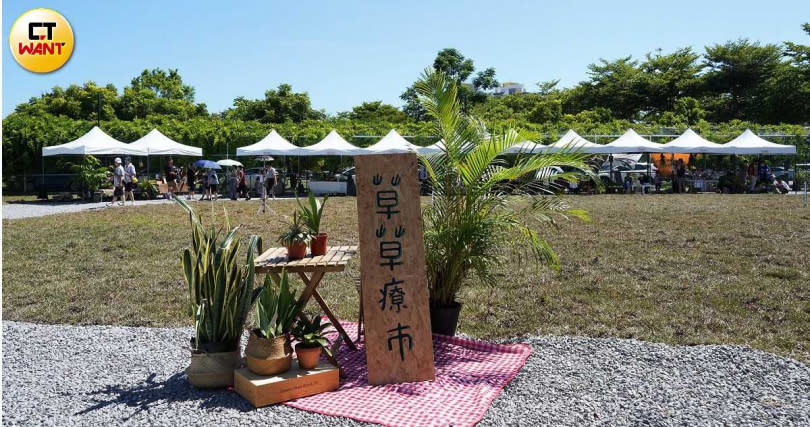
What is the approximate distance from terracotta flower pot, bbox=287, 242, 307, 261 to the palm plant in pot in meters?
0.98

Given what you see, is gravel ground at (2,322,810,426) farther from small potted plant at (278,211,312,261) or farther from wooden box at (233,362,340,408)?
small potted plant at (278,211,312,261)

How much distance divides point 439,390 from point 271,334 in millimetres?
1153

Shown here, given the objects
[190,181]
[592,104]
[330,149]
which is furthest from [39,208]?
[592,104]

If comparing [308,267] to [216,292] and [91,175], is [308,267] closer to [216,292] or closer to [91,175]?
[216,292]

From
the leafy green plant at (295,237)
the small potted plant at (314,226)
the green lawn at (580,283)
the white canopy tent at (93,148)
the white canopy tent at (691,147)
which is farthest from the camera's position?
the white canopy tent at (691,147)

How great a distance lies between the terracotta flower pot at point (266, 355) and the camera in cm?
401

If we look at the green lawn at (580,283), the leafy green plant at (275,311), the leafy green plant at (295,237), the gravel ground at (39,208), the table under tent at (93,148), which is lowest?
the green lawn at (580,283)

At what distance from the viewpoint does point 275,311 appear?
419 cm

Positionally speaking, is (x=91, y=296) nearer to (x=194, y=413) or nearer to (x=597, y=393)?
(x=194, y=413)

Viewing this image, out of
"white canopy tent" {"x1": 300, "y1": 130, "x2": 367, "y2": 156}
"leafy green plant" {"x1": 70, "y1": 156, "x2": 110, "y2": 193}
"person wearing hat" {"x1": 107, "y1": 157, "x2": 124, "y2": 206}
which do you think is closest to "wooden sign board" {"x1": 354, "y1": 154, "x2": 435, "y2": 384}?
"person wearing hat" {"x1": 107, "y1": 157, "x2": 124, "y2": 206}

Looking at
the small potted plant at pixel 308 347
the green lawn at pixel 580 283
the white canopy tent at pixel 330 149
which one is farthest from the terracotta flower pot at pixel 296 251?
the white canopy tent at pixel 330 149

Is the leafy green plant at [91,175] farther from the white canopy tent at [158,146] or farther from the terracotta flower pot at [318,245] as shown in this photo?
the terracotta flower pot at [318,245]

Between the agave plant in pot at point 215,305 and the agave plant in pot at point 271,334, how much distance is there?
0.17 m

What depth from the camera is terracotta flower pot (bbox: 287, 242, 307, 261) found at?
4.76 meters
